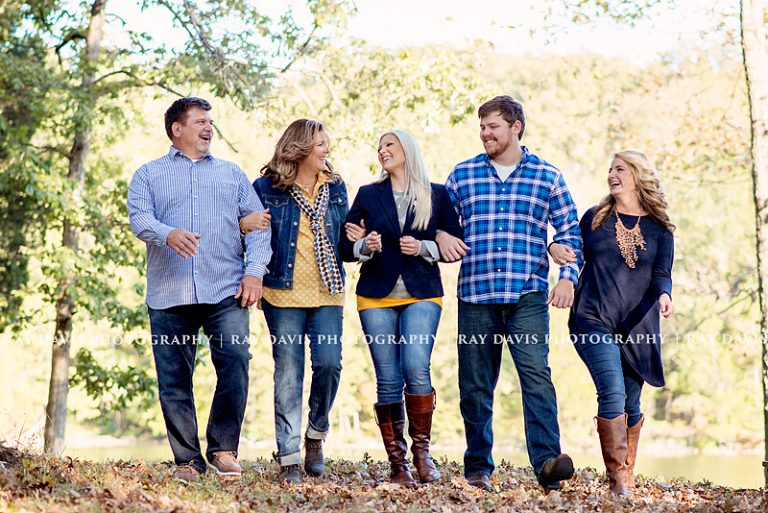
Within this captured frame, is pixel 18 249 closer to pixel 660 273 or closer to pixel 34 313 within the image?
pixel 34 313

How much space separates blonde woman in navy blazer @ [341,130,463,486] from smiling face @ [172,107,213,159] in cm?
111

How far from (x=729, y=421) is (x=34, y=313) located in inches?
1709

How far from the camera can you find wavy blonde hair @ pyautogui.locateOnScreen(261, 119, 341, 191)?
6785mm

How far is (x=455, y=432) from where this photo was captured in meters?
47.8

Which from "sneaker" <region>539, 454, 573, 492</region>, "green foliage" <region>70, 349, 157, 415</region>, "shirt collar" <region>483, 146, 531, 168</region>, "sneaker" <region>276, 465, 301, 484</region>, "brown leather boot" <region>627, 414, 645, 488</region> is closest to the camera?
"sneaker" <region>539, 454, 573, 492</region>

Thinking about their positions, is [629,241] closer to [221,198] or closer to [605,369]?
[605,369]

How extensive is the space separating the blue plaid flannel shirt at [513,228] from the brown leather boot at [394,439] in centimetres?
86

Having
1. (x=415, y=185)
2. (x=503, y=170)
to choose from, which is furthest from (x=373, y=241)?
(x=503, y=170)

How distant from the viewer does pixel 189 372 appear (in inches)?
262

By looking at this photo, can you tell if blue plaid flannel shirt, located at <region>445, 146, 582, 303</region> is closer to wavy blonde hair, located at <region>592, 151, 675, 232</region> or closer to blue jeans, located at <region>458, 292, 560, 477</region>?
blue jeans, located at <region>458, 292, 560, 477</region>

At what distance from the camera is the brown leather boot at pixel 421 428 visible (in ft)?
21.3

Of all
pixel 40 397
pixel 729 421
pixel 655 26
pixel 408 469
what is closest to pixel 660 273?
pixel 408 469

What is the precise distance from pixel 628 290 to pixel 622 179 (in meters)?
0.77

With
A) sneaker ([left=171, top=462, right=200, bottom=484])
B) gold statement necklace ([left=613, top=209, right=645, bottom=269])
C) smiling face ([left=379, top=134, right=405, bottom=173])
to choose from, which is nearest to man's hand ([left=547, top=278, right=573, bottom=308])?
gold statement necklace ([left=613, top=209, right=645, bottom=269])
